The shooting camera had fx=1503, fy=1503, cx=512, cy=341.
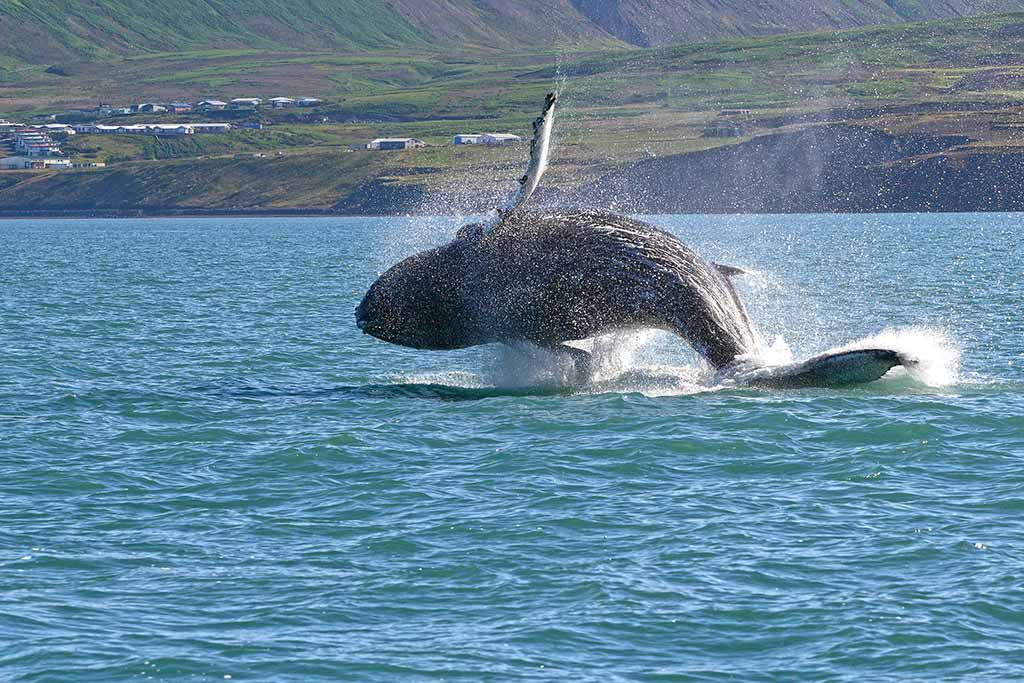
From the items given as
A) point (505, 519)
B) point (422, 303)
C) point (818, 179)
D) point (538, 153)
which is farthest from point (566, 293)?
point (818, 179)

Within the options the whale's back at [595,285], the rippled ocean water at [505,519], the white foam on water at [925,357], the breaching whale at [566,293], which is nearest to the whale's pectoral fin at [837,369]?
the breaching whale at [566,293]

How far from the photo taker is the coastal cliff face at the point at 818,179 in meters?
156

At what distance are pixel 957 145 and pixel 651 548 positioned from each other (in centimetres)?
15274

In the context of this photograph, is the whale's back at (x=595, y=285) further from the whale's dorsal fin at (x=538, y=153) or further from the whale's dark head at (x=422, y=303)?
the whale's dorsal fin at (x=538, y=153)

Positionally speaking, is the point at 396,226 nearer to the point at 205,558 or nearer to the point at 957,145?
the point at 957,145

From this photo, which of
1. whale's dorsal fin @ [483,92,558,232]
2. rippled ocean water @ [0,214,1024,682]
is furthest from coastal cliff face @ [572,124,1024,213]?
whale's dorsal fin @ [483,92,558,232]

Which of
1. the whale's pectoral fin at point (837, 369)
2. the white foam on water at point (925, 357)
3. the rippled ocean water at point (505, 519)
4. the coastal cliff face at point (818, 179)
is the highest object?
the coastal cliff face at point (818, 179)

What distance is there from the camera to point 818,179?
6427 inches

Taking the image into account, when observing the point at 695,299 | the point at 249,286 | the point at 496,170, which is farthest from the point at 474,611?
the point at 496,170

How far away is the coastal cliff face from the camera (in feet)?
513

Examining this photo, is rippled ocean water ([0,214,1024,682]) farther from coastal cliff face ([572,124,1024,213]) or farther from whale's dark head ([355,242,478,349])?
coastal cliff face ([572,124,1024,213])

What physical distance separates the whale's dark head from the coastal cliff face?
5173 inches

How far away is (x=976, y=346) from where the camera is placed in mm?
35562

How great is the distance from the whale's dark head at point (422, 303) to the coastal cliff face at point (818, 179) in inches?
5173
